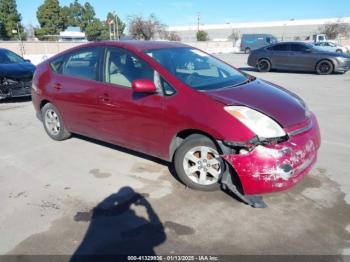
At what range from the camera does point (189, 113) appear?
12.6ft

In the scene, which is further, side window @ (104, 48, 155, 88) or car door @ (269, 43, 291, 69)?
car door @ (269, 43, 291, 69)

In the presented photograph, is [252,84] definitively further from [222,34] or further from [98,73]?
[222,34]

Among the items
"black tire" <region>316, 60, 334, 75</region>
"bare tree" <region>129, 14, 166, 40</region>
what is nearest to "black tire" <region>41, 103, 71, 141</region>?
"black tire" <region>316, 60, 334, 75</region>

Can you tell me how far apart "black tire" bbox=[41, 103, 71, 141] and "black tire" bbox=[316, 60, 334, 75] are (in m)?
13.3

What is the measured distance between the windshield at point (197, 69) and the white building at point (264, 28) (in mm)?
87321

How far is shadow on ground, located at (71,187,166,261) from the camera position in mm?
3010

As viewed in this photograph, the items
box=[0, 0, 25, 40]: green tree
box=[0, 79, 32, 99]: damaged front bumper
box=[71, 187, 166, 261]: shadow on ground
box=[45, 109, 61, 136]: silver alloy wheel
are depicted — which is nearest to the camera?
box=[71, 187, 166, 261]: shadow on ground

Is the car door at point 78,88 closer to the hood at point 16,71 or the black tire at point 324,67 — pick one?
the hood at point 16,71

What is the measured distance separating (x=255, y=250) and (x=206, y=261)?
17.6 inches

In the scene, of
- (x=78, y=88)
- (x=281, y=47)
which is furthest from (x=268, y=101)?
(x=281, y=47)

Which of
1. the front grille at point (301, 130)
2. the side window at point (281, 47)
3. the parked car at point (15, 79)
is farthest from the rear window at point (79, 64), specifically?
the side window at point (281, 47)

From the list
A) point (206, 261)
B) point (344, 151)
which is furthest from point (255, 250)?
point (344, 151)

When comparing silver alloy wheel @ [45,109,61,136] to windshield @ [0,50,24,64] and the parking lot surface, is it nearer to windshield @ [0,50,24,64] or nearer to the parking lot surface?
the parking lot surface

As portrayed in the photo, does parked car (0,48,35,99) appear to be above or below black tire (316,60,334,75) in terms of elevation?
above
